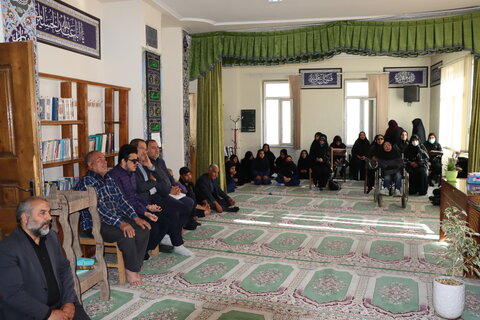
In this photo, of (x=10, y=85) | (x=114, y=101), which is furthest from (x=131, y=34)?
(x=10, y=85)

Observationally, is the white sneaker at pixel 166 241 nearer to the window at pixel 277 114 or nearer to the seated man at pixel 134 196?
the seated man at pixel 134 196

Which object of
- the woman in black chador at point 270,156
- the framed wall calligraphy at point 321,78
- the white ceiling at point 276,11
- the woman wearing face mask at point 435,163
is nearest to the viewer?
the white ceiling at point 276,11

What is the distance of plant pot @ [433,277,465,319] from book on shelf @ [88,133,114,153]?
12.1 ft

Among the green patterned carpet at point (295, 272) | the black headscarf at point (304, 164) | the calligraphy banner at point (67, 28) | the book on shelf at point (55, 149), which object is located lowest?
the green patterned carpet at point (295, 272)

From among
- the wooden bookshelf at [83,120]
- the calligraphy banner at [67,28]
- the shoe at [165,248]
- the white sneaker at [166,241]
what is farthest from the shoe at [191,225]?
the calligraphy banner at [67,28]

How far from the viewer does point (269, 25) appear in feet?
22.3

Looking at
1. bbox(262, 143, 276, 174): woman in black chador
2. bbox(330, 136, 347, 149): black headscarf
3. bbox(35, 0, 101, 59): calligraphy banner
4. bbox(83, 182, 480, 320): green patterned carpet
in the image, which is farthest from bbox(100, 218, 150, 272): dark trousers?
A: bbox(330, 136, 347, 149): black headscarf

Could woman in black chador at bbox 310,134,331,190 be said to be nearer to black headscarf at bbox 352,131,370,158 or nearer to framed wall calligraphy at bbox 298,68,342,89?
black headscarf at bbox 352,131,370,158

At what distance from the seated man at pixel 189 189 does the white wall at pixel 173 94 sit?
108cm

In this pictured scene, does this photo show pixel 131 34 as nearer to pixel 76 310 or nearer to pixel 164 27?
pixel 164 27

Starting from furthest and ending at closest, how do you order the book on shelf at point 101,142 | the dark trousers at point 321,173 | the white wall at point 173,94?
the dark trousers at point 321,173, the white wall at point 173,94, the book on shelf at point 101,142

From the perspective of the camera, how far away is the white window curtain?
7902 millimetres

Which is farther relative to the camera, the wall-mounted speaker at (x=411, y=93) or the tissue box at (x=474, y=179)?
the wall-mounted speaker at (x=411, y=93)

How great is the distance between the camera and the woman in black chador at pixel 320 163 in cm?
873
